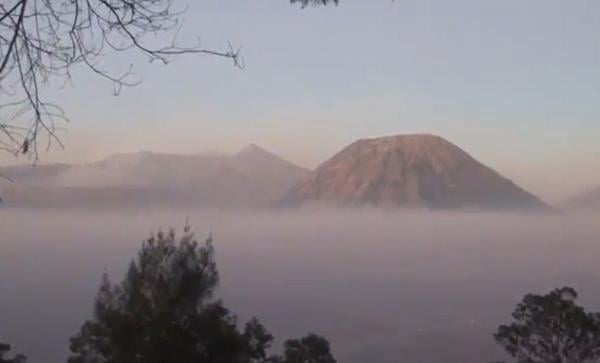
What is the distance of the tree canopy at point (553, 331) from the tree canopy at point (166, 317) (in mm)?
6309

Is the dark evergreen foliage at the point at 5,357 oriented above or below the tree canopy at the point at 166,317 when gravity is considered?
below

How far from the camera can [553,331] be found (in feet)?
59.6

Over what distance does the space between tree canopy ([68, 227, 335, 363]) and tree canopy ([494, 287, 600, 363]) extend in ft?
20.7

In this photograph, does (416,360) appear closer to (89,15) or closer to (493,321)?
(493,321)

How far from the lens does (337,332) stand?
96.0m

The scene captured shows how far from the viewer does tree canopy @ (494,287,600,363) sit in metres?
17.8

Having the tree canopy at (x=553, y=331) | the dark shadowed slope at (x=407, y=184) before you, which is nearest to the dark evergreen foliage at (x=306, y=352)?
the tree canopy at (x=553, y=331)

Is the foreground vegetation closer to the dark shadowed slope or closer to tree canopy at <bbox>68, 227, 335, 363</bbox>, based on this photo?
tree canopy at <bbox>68, 227, 335, 363</bbox>

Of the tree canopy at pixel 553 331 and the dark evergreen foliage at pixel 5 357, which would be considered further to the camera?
the tree canopy at pixel 553 331

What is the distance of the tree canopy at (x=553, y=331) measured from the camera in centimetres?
1778

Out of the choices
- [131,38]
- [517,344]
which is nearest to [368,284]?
[517,344]

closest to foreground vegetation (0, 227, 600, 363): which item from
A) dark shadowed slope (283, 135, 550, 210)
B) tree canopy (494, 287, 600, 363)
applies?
tree canopy (494, 287, 600, 363)

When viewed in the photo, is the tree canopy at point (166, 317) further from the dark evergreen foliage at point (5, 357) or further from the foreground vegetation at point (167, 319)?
the dark evergreen foliage at point (5, 357)

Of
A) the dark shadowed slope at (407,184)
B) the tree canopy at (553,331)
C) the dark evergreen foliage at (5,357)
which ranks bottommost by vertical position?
the dark evergreen foliage at (5,357)
